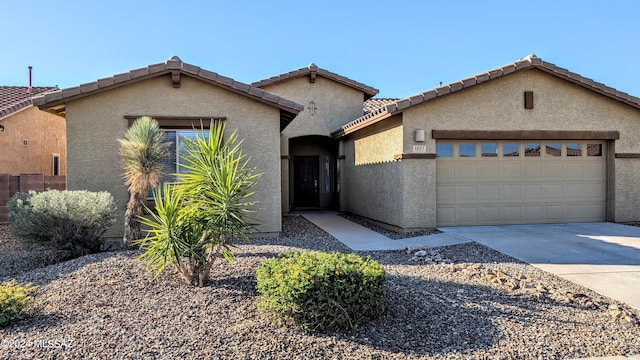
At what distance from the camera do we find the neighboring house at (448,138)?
30.9 ft

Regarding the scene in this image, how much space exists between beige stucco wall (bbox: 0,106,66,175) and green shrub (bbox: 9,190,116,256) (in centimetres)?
893

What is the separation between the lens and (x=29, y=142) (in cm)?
1588

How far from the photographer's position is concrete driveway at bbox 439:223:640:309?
20.4 feet

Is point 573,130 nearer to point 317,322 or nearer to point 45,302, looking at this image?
point 317,322

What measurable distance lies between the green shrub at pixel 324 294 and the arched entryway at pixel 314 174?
13214 mm

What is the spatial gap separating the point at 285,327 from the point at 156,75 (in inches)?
284

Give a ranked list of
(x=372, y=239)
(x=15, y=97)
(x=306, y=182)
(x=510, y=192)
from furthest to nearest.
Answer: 1. (x=306, y=182)
2. (x=15, y=97)
3. (x=510, y=192)
4. (x=372, y=239)

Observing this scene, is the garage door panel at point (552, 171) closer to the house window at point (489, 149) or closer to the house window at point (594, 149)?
the house window at point (594, 149)

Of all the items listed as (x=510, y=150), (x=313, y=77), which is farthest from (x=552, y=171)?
(x=313, y=77)

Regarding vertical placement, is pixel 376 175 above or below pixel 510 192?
above

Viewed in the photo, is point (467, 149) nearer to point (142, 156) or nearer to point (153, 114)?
point (153, 114)

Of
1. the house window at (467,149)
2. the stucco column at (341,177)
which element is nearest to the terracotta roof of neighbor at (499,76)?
the house window at (467,149)

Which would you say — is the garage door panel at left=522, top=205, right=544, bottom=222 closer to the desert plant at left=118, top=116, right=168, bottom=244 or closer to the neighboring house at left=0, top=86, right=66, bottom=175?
the desert plant at left=118, top=116, right=168, bottom=244

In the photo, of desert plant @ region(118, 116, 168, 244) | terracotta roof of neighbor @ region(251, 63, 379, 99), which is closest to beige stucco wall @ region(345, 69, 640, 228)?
terracotta roof of neighbor @ region(251, 63, 379, 99)
